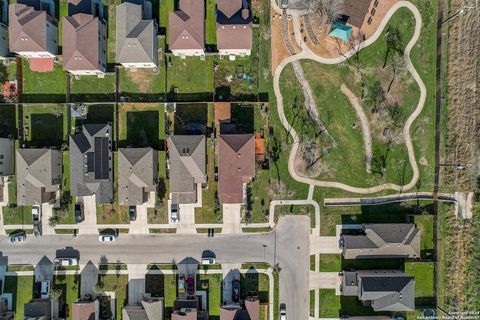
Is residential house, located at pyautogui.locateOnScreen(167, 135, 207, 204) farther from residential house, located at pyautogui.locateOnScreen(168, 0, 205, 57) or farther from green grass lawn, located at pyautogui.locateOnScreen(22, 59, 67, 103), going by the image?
green grass lawn, located at pyautogui.locateOnScreen(22, 59, 67, 103)

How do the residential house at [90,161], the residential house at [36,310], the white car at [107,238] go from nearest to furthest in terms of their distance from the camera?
the residential house at [90,161] → the residential house at [36,310] → the white car at [107,238]

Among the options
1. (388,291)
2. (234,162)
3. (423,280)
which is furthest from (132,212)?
(423,280)

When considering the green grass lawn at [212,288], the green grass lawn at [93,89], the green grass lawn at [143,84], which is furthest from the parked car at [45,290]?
the green grass lawn at [143,84]

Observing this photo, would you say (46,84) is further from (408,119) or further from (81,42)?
(408,119)

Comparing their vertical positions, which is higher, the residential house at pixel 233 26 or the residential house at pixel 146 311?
the residential house at pixel 233 26

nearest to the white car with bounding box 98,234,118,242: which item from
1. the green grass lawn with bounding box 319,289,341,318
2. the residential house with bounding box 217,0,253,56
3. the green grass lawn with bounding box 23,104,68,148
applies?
the green grass lawn with bounding box 23,104,68,148

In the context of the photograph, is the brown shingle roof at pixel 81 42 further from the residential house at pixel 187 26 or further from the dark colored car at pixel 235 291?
the dark colored car at pixel 235 291

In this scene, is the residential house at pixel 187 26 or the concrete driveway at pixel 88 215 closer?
the residential house at pixel 187 26

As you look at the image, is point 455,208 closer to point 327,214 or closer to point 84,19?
point 327,214
